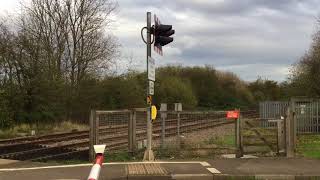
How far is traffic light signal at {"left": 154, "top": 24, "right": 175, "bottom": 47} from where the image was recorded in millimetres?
16377

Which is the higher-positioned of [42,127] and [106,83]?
[106,83]

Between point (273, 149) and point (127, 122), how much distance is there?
4.54 meters

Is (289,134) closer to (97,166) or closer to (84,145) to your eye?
(84,145)

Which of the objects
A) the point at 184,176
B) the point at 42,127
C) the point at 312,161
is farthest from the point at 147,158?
the point at 42,127

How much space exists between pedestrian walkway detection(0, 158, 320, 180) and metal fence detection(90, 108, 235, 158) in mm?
1722

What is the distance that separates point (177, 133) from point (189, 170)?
13.4ft

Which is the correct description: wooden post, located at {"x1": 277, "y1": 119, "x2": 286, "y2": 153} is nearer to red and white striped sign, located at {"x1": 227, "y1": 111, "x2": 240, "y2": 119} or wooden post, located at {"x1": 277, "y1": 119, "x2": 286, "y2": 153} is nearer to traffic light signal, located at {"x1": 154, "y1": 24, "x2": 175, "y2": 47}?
red and white striped sign, located at {"x1": 227, "y1": 111, "x2": 240, "y2": 119}

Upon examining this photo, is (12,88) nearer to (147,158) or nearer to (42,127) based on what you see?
(42,127)

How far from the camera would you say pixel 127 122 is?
18.4m

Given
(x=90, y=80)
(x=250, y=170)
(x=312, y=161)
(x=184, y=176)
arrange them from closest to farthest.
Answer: (x=184, y=176), (x=250, y=170), (x=312, y=161), (x=90, y=80)

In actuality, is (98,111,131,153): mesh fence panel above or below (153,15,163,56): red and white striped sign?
below

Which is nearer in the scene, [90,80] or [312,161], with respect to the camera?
[312,161]

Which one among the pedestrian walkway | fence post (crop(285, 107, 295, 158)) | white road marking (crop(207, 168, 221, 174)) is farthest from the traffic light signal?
fence post (crop(285, 107, 295, 158))

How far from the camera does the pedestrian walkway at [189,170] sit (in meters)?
13.4
